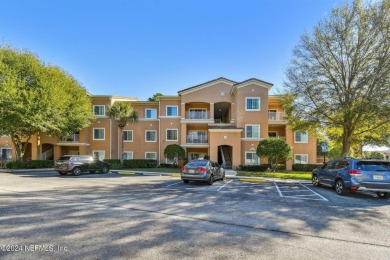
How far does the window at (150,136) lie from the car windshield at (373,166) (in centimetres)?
2601

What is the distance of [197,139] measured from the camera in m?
31.4

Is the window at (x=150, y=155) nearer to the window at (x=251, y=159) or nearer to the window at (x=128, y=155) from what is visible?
the window at (x=128, y=155)

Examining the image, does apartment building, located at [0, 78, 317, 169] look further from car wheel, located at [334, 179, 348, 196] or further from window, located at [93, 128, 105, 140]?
car wheel, located at [334, 179, 348, 196]

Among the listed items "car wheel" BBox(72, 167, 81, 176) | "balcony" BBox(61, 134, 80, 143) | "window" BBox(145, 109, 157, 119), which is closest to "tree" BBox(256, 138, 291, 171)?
"window" BBox(145, 109, 157, 119)

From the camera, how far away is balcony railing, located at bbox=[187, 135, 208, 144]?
102ft

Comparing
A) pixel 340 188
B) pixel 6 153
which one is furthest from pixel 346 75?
pixel 6 153

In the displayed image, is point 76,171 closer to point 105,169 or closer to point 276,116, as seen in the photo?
point 105,169

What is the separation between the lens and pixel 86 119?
1197 inches

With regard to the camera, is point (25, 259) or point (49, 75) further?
point (49, 75)

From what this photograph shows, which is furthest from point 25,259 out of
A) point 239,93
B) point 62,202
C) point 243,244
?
point 239,93

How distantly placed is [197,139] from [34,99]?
61.3 ft

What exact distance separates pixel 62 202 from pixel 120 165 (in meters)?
19.5

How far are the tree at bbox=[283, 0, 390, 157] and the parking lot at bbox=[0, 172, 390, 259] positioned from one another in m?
10.8

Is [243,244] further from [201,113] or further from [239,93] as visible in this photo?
[201,113]
